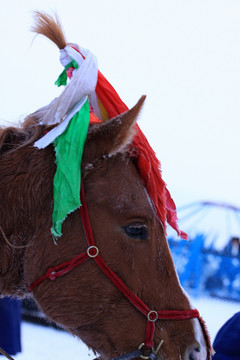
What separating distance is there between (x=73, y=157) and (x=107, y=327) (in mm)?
793

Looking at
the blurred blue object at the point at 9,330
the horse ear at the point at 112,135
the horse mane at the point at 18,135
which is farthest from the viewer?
the blurred blue object at the point at 9,330

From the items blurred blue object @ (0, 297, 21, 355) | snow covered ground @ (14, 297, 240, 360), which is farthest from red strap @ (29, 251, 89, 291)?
snow covered ground @ (14, 297, 240, 360)

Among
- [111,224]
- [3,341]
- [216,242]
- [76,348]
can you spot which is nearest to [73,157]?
[111,224]

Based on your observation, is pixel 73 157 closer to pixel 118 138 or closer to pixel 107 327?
pixel 118 138

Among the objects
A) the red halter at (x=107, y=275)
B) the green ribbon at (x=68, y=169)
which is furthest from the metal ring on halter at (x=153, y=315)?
the green ribbon at (x=68, y=169)

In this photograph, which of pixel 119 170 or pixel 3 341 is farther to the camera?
pixel 3 341

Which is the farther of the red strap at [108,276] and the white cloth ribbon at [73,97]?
the white cloth ribbon at [73,97]

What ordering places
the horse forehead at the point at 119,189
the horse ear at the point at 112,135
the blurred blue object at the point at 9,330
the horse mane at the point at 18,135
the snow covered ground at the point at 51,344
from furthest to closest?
the snow covered ground at the point at 51,344
the blurred blue object at the point at 9,330
the horse mane at the point at 18,135
the horse forehead at the point at 119,189
the horse ear at the point at 112,135

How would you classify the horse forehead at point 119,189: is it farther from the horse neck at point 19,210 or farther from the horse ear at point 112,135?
the horse neck at point 19,210

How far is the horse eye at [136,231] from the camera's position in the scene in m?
1.84

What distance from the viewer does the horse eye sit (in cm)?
184

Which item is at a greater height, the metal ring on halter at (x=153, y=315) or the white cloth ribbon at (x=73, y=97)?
the white cloth ribbon at (x=73, y=97)

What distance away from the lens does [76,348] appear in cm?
606

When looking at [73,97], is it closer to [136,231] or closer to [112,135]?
[112,135]
